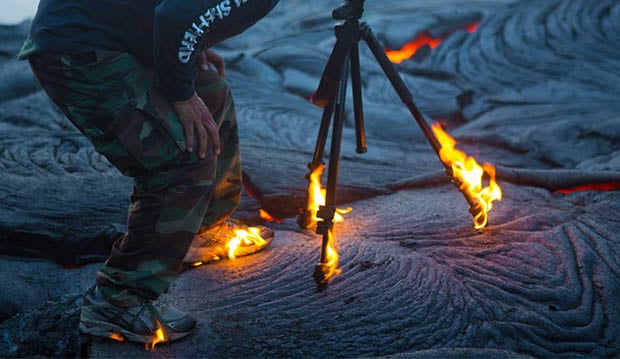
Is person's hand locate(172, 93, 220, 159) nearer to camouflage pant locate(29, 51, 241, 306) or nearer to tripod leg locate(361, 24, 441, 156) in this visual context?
camouflage pant locate(29, 51, 241, 306)

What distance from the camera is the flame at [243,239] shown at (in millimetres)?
2484

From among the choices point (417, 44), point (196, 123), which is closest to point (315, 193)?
point (196, 123)

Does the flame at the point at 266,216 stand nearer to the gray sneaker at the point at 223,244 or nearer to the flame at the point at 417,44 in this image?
the gray sneaker at the point at 223,244

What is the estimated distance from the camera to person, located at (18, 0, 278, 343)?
170 centimetres

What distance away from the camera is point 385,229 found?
278cm

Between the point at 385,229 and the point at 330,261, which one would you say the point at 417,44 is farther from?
the point at 330,261

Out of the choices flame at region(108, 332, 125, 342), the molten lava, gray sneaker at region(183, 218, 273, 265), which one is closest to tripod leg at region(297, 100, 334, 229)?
gray sneaker at region(183, 218, 273, 265)

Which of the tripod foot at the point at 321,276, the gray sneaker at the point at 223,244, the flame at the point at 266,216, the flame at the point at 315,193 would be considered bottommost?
the flame at the point at 266,216

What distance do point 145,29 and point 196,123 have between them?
34cm

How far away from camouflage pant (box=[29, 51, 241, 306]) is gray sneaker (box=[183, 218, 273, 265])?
0.61 meters

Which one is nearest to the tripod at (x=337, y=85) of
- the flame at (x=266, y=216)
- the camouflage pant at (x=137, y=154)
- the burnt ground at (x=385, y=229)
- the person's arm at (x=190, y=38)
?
the burnt ground at (x=385, y=229)

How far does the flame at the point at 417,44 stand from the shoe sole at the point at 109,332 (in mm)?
5176

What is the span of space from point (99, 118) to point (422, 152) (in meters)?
3.17

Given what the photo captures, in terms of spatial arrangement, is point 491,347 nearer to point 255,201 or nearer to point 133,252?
point 133,252
